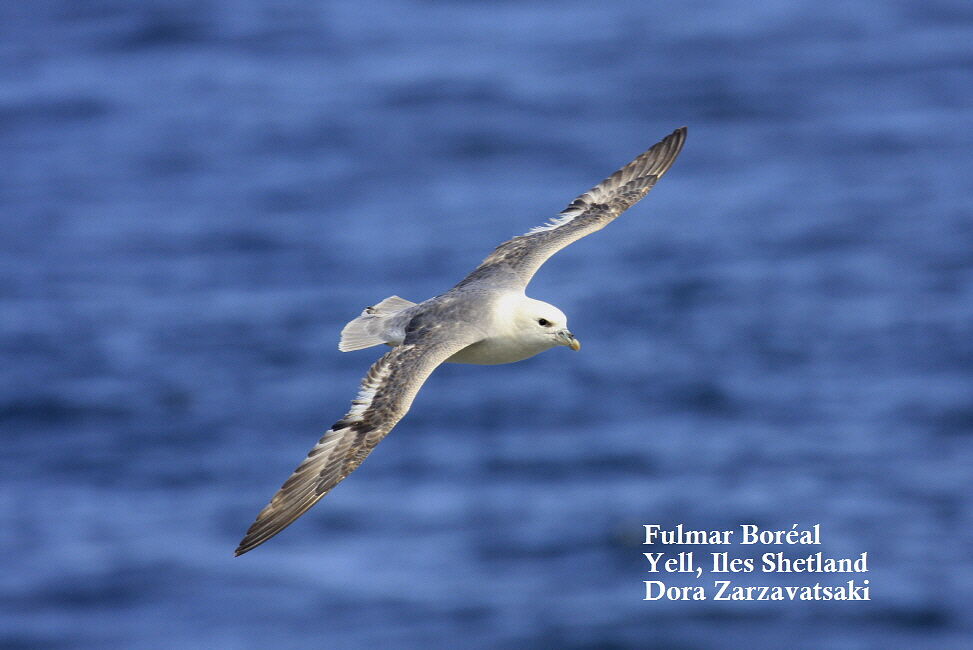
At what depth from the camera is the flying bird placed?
1009 cm

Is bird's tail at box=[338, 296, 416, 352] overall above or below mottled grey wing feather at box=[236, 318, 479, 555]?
above

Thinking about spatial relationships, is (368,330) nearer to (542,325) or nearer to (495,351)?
(495,351)

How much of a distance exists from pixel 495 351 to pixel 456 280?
24.7 meters

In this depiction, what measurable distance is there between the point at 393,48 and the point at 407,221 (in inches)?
519

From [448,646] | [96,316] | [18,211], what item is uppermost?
[18,211]

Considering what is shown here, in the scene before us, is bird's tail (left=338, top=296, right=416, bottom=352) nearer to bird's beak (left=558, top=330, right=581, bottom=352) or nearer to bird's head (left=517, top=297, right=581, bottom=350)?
bird's head (left=517, top=297, right=581, bottom=350)

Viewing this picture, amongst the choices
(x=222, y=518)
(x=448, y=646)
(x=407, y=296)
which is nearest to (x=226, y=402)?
(x=222, y=518)

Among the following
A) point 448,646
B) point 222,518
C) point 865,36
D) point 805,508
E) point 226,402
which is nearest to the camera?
point 448,646

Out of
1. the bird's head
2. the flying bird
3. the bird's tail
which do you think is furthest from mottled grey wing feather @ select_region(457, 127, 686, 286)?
the bird's head

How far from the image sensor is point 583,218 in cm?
1334

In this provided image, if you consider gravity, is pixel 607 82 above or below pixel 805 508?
above

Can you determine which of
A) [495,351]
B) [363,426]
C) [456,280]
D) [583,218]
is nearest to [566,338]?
[495,351]

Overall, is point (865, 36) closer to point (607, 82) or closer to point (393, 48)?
point (607, 82)

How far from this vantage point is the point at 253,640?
104 feet
